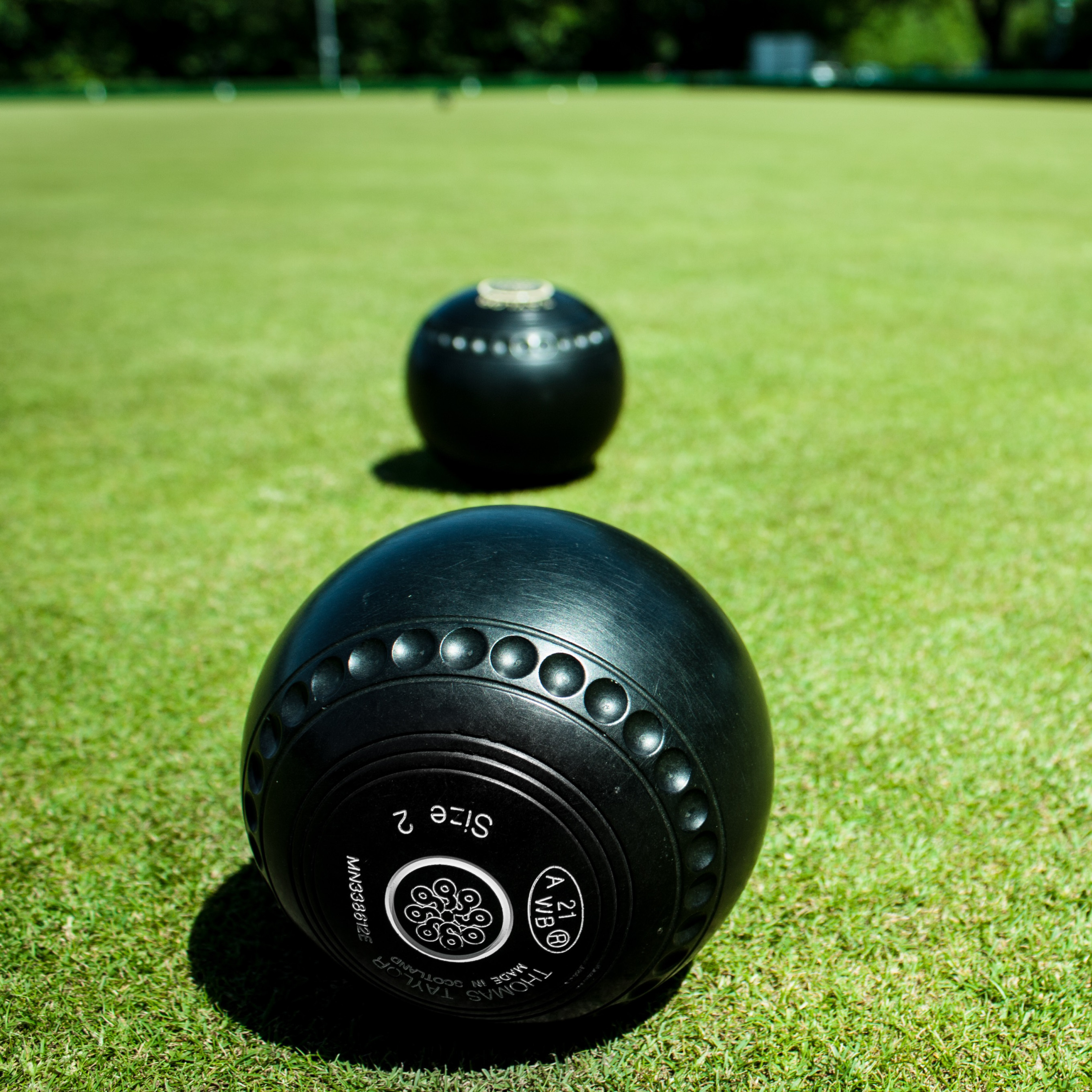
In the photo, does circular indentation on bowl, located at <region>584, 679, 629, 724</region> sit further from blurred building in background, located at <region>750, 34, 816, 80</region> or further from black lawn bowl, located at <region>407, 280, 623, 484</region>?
blurred building in background, located at <region>750, 34, 816, 80</region>

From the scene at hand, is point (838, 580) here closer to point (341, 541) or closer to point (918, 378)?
point (341, 541)

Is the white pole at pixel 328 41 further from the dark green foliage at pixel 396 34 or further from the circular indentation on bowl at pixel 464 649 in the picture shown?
the circular indentation on bowl at pixel 464 649

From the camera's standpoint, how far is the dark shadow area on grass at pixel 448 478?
549 centimetres

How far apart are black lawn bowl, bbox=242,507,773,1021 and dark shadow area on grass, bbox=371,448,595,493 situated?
3193 mm

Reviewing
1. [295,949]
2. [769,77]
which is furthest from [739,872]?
[769,77]

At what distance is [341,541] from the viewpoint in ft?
16.3

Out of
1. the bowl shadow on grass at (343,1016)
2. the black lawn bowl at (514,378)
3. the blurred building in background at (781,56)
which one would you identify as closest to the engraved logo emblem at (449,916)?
the bowl shadow on grass at (343,1016)

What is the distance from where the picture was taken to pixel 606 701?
2.06 m

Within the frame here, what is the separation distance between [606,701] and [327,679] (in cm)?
56

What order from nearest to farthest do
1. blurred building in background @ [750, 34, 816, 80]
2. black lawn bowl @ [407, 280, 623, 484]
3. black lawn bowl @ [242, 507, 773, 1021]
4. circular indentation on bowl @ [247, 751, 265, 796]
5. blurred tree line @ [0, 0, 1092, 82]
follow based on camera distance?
black lawn bowl @ [242, 507, 773, 1021]
circular indentation on bowl @ [247, 751, 265, 796]
black lawn bowl @ [407, 280, 623, 484]
blurred tree line @ [0, 0, 1092, 82]
blurred building in background @ [750, 34, 816, 80]

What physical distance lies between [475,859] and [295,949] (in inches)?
36.5

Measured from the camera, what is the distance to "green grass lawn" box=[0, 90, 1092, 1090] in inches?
95.5

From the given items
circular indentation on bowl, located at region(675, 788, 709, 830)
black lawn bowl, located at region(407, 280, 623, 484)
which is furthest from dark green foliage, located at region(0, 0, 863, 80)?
circular indentation on bowl, located at region(675, 788, 709, 830)

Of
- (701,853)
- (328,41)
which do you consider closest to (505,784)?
(701,853)
